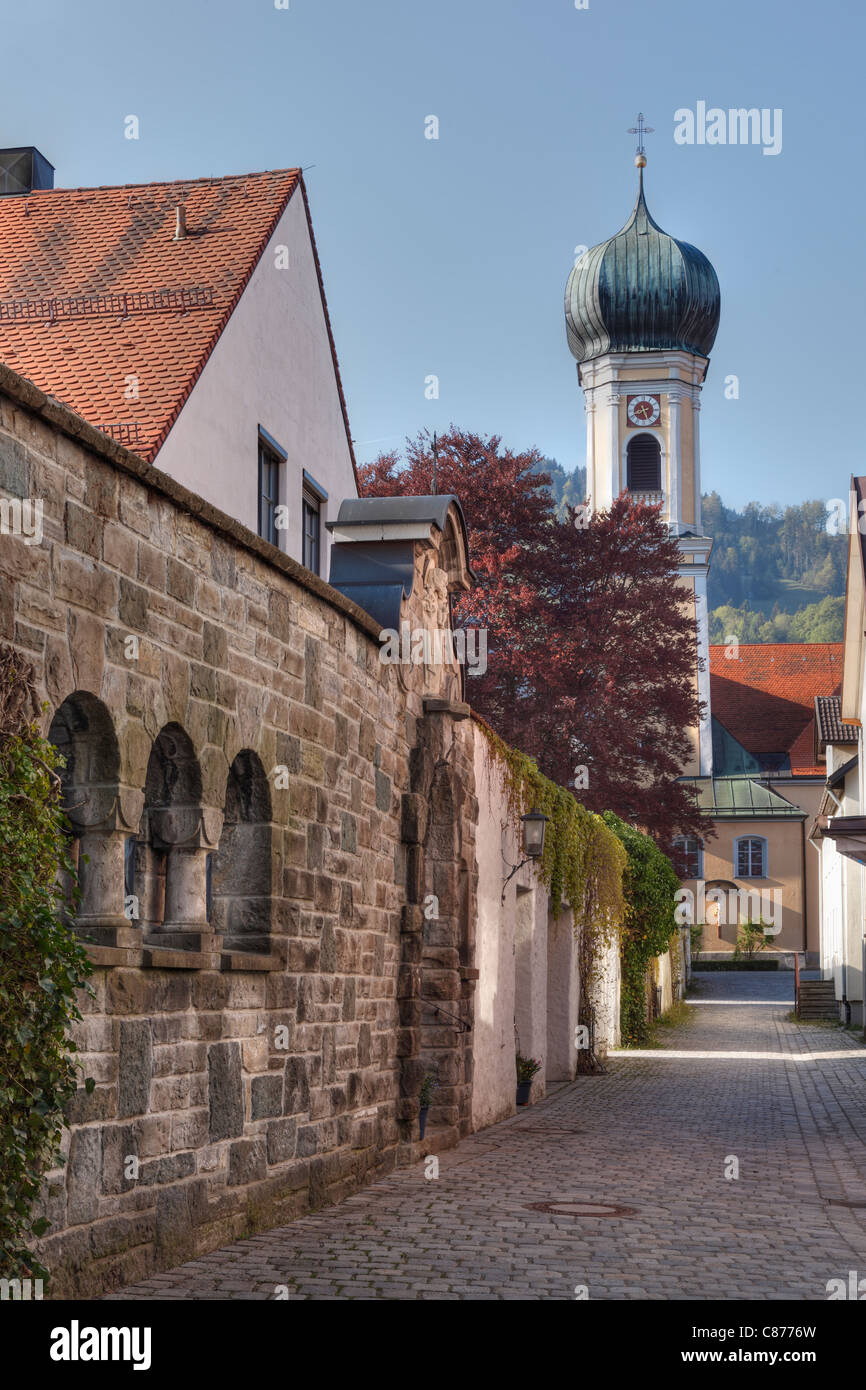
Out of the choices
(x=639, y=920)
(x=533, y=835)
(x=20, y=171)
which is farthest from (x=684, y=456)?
(x=533, y=835)

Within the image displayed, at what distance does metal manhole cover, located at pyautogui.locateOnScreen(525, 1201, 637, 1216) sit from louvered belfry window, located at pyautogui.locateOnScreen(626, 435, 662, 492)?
49293 millimetres

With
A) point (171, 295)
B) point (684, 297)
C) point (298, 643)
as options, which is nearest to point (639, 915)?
point (171, 295)

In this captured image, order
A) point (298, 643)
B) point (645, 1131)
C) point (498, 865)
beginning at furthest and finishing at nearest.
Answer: point (498, 865) < point (645, 1131) < point (298, 643)

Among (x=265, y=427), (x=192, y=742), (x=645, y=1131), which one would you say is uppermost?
(x=265, y=427)

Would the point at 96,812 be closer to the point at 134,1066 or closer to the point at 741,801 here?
the point at 134,1066

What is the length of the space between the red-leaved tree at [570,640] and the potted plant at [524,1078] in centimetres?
1357

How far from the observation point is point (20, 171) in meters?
20.3

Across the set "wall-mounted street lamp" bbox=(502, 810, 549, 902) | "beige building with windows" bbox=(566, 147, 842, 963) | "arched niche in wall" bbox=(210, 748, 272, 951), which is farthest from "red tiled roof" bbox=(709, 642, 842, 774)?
"arched niche in wall" bbox=(210, 748, 272, 951)

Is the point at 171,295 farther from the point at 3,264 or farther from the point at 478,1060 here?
the point at 478,1060

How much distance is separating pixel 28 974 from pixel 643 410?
5424cm

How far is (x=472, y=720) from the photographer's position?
13.1m

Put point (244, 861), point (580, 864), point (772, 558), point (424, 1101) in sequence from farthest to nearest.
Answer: point (772, 558) → point (580, 864) → point (424, 1101) → point (244, 861)

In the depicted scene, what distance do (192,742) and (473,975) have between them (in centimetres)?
613

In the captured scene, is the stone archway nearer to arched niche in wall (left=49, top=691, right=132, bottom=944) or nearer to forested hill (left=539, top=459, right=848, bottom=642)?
arched niche in wall (left=49, top=691, right=132, bottom=944)
